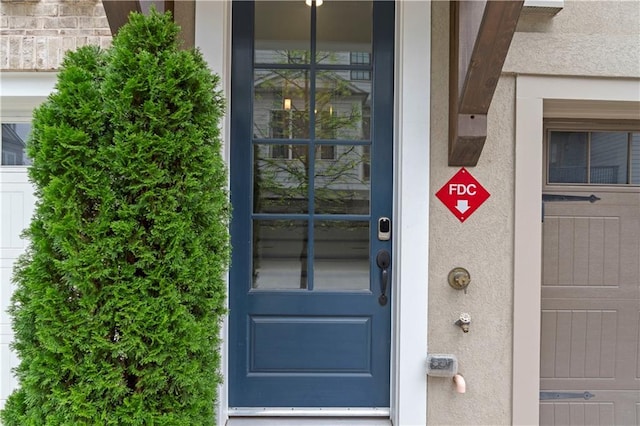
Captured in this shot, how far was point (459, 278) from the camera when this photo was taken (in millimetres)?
1961

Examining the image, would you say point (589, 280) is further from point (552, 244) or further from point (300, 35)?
point (300, 35)

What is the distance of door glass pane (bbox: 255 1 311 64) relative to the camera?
83.4 inches

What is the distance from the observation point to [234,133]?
2080mm

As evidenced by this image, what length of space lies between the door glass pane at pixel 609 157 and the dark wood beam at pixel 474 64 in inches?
34.2

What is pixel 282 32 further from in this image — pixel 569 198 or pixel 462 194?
pixel 569 198

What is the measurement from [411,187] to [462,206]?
0.98 ft

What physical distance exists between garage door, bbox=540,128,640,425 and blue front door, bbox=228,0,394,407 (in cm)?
101

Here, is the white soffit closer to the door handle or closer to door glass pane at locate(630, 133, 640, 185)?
the door handle

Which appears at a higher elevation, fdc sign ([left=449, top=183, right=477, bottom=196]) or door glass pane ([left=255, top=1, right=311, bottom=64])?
door glass pane ([left=255, top=1, right=311, bottom=64])

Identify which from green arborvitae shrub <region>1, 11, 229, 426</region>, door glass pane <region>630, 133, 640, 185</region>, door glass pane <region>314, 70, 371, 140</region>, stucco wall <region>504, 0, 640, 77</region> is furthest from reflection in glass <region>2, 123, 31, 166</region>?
door glass pane <region>630, 133, 640, 185</region>

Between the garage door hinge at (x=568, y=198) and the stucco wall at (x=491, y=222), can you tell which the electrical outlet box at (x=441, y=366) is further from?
the garage door hinge at (x=568, y=198)

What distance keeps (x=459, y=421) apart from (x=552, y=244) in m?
1.14

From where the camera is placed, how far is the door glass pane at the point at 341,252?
212 cm

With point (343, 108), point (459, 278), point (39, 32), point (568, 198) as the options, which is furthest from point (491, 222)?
point (39, 32)
